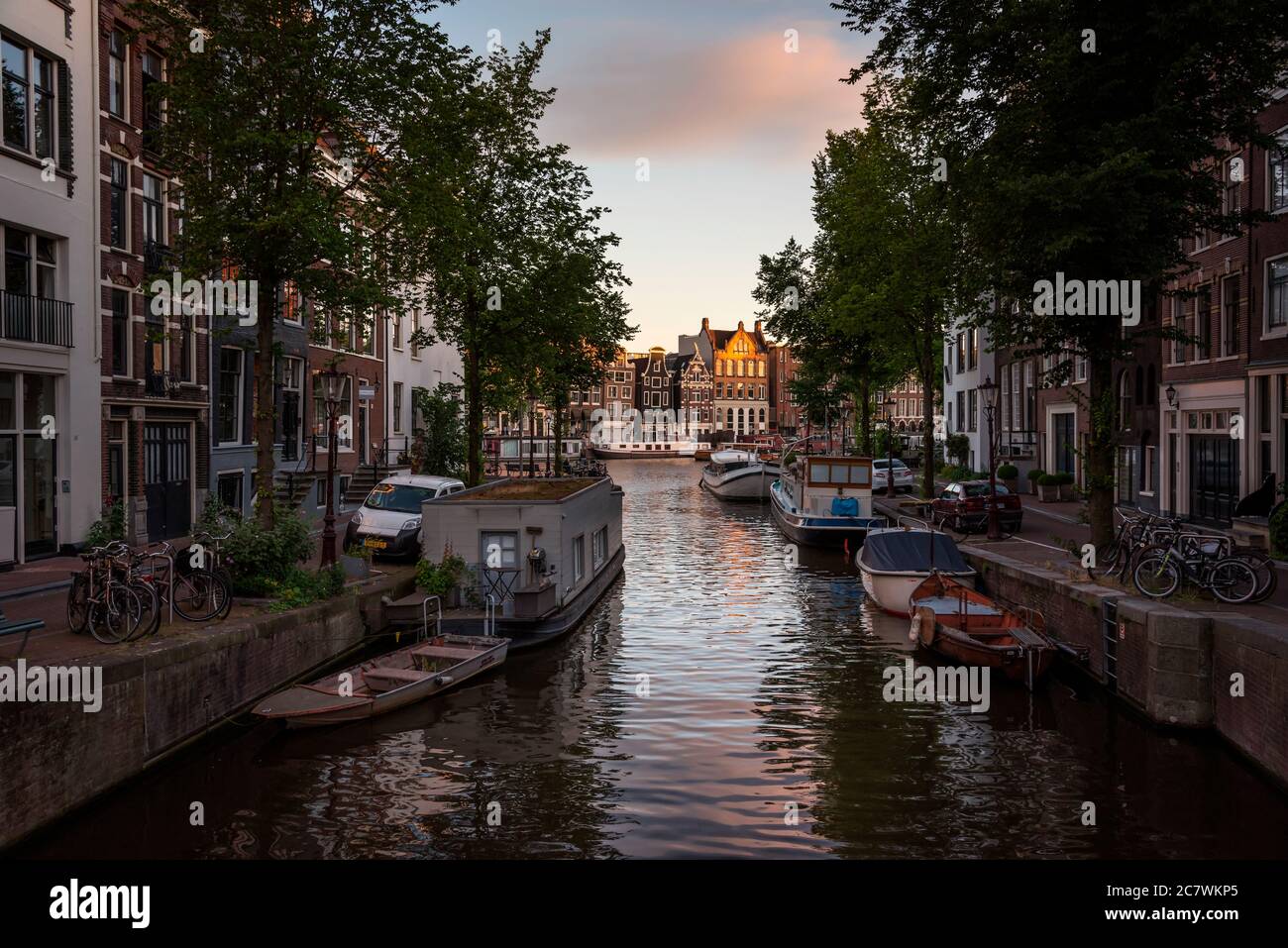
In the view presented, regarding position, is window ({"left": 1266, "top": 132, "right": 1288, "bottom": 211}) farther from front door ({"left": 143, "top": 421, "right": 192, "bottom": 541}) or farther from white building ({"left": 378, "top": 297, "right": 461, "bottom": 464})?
white building ({"left": 378, "top": 297, "right": 461, "bottom": 464})

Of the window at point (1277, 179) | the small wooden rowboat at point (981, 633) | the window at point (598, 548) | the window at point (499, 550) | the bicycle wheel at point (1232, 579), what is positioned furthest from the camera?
the window at point (1277, 179)

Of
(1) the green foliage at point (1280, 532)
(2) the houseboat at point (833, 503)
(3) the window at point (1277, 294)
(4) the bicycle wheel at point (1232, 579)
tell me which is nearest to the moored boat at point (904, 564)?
(1) the green foliage at point (1280, 532)

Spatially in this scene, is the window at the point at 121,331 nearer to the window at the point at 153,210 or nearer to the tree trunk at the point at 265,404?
the window at the point at 153,210

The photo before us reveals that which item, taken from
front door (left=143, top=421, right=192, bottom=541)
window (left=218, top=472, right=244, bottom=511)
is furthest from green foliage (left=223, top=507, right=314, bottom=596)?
window (left=218, top=472, right=244, bottom=511)

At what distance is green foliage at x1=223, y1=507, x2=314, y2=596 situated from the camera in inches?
699

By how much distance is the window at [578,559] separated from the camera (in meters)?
23.0

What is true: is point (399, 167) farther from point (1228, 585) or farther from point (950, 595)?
point (1228, 585)

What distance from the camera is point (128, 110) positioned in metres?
26.1

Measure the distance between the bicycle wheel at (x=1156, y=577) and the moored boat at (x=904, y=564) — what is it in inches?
236

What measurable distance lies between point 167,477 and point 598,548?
40.0 ft

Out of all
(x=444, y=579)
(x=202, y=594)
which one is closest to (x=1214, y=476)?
(x=444, y=579)

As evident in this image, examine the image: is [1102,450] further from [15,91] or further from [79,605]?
[15,91]
